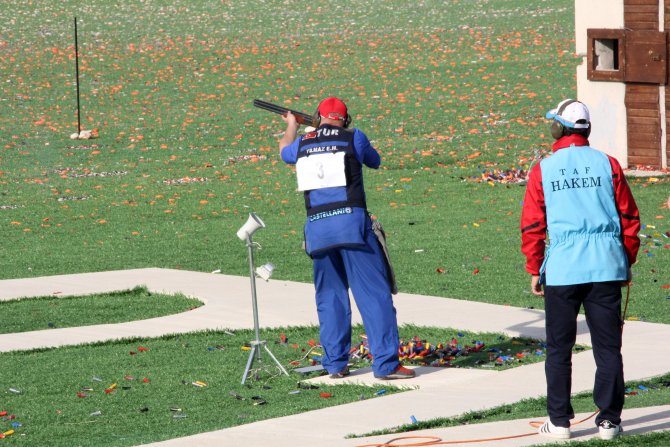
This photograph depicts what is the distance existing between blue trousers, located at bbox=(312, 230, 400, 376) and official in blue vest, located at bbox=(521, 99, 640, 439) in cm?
214

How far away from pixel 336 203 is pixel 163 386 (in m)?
1.85

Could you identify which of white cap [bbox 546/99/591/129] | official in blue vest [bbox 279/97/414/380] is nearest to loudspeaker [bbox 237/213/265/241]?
official in blue vest [bbox 279/97/414/380]

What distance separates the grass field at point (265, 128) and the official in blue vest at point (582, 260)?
170 inches

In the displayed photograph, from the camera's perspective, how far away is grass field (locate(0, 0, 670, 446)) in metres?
15.8

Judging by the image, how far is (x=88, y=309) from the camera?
42.1 feet

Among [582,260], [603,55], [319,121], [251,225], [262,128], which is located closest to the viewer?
[582,260]

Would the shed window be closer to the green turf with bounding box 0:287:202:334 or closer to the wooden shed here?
the wooden shed

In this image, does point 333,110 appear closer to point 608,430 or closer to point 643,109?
point 608,430

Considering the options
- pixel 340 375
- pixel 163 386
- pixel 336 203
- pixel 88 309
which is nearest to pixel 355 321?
pixel 340 375

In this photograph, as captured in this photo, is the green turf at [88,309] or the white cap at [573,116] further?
the green turf at [88,309]

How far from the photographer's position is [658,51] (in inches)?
820

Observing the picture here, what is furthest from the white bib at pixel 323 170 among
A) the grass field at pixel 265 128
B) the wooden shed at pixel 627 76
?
the wooden shed at pixel 627 76

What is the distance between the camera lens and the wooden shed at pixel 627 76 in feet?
68.8

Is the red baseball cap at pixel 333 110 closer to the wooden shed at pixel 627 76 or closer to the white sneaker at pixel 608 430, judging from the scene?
the white sneaker at pixel 608 430
